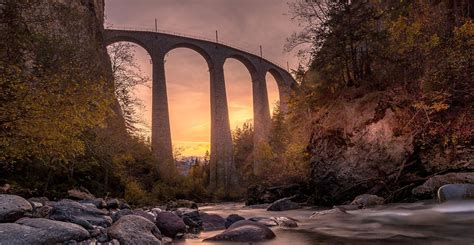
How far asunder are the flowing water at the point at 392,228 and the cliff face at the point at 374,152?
343 centimetres

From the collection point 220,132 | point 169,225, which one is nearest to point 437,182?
point 169,225

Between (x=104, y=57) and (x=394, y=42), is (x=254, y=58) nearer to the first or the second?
(x=104, y=57)

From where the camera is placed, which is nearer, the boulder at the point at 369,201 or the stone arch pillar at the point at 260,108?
the boulder at the point at 369,201

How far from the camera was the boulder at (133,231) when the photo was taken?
6.82m

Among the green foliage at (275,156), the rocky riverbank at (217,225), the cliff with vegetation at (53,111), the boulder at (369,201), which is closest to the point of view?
the rocky riverbank at (217,225)

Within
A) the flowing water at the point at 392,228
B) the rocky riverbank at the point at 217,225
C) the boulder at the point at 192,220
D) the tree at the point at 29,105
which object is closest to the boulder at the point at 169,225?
the rocky riverbank at the point at 217,225

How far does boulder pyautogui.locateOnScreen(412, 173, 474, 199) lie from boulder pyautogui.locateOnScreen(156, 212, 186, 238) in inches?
376

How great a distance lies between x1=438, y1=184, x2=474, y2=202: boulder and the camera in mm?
11523

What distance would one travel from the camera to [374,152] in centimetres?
1750

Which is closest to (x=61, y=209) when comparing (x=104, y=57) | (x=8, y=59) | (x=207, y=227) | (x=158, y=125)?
(x=207, y=227)

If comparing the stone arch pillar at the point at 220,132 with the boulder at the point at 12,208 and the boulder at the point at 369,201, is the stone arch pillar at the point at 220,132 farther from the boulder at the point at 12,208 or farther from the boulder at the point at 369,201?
the boulder at the point at 12,208

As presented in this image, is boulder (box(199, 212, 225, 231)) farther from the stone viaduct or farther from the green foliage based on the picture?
the stone viaduct

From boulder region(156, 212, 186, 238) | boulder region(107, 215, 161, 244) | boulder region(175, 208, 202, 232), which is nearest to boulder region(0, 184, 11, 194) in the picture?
boulder region(175, 208, 202, 232)

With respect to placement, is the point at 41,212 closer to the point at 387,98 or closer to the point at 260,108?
the point at 387,98
